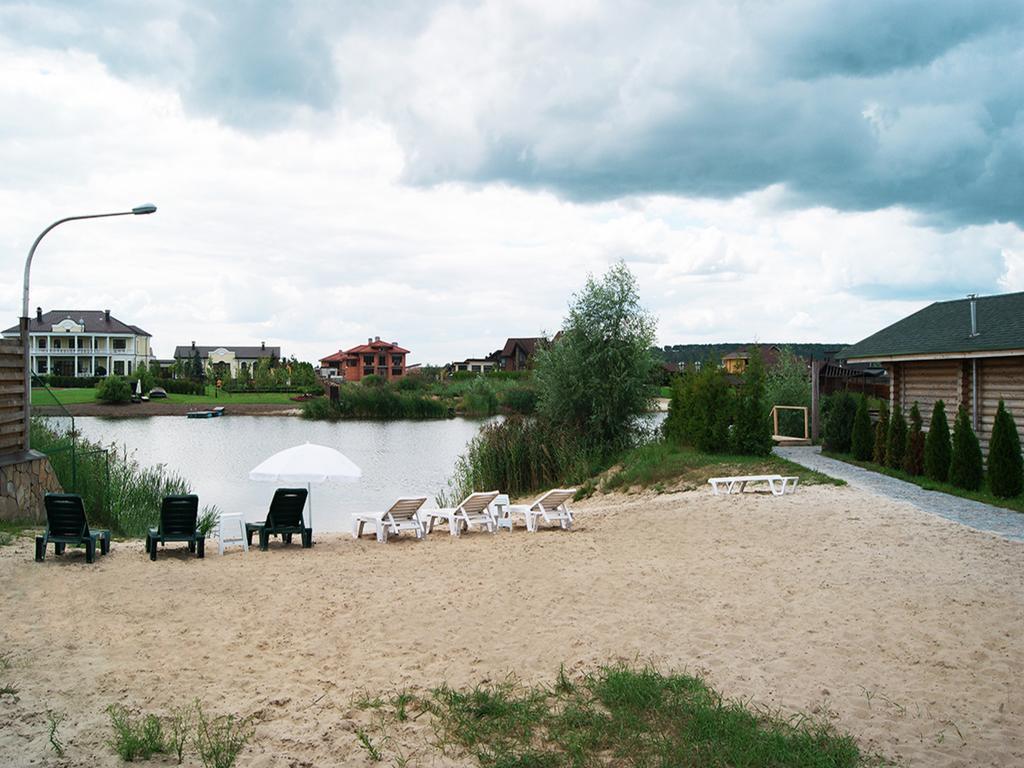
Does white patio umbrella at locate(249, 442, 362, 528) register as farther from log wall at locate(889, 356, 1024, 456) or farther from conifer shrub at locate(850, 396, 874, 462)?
conifer shrub at locate(850, 396, 874, 462)

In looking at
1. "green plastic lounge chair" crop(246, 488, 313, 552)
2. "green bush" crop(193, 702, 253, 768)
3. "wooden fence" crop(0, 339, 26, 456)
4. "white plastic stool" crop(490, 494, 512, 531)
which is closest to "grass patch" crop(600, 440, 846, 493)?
"white plastic stool" crop(490, 494, 512, 531)

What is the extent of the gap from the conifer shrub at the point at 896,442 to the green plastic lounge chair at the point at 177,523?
44.8ft

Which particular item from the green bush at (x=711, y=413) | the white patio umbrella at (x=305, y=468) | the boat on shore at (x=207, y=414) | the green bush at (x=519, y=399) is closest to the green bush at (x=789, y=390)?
the green bush at (x=711, y=413)

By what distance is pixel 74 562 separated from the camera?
373 inches

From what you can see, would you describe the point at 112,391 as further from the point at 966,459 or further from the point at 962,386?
the point at 966,459

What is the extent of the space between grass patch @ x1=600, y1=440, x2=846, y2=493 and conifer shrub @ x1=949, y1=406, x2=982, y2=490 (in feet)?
6.45

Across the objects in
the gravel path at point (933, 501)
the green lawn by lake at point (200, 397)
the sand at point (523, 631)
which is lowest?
the sand at point (523, 631)

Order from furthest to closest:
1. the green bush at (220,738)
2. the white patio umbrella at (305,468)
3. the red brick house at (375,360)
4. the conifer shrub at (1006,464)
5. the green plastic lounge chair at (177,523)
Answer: the red brick house at (375,360)
the conifer shrub at (1006,464)
the white patio umbrella at (305,468)
the green plastic lounge chair at (177,523)
the green bush at (220,738)

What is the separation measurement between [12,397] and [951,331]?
58.5ft

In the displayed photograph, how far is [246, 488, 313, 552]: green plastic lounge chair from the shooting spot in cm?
1134

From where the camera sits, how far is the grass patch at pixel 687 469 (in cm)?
1677

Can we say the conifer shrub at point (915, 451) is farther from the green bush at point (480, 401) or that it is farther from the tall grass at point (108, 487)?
the green bush at point (480, 401)

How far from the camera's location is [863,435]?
19.5 m

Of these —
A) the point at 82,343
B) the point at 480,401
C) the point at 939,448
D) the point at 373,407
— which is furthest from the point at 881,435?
the point at 82,343
